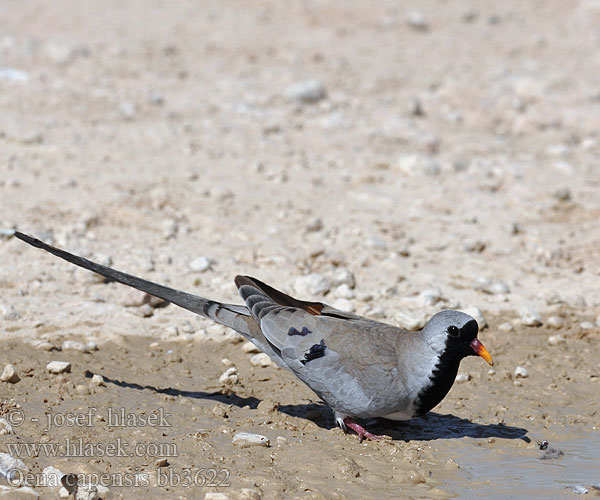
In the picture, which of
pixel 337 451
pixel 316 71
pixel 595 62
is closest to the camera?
pixel 337 451

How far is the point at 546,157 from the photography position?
10445mm

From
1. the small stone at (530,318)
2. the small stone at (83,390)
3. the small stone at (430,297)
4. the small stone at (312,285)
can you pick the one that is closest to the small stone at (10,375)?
the small stone at (83,390)

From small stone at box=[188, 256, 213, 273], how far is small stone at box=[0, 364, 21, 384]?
199cm

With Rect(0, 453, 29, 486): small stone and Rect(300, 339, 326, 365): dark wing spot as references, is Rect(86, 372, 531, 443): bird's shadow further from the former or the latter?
Rect(0, 453, 29, 486): small stone

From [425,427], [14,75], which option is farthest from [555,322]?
[14,75]

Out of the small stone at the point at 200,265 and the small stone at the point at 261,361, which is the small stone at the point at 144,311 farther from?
the small stone at the point at 261,361

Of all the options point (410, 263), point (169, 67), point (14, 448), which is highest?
point (169, 67)

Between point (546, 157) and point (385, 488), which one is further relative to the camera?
point (546, 157)

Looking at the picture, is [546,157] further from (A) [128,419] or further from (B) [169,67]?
(A) [128,419]

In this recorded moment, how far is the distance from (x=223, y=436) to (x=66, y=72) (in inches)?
295

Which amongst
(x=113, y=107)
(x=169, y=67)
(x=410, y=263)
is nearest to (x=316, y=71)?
(x=169, y=67)

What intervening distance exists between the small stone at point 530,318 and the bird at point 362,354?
70.7 inches

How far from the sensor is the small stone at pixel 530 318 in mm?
6996

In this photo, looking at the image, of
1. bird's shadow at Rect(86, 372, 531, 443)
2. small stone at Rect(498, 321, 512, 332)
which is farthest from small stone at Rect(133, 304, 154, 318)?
small stone at Rect(498, 321, 512, 332)
